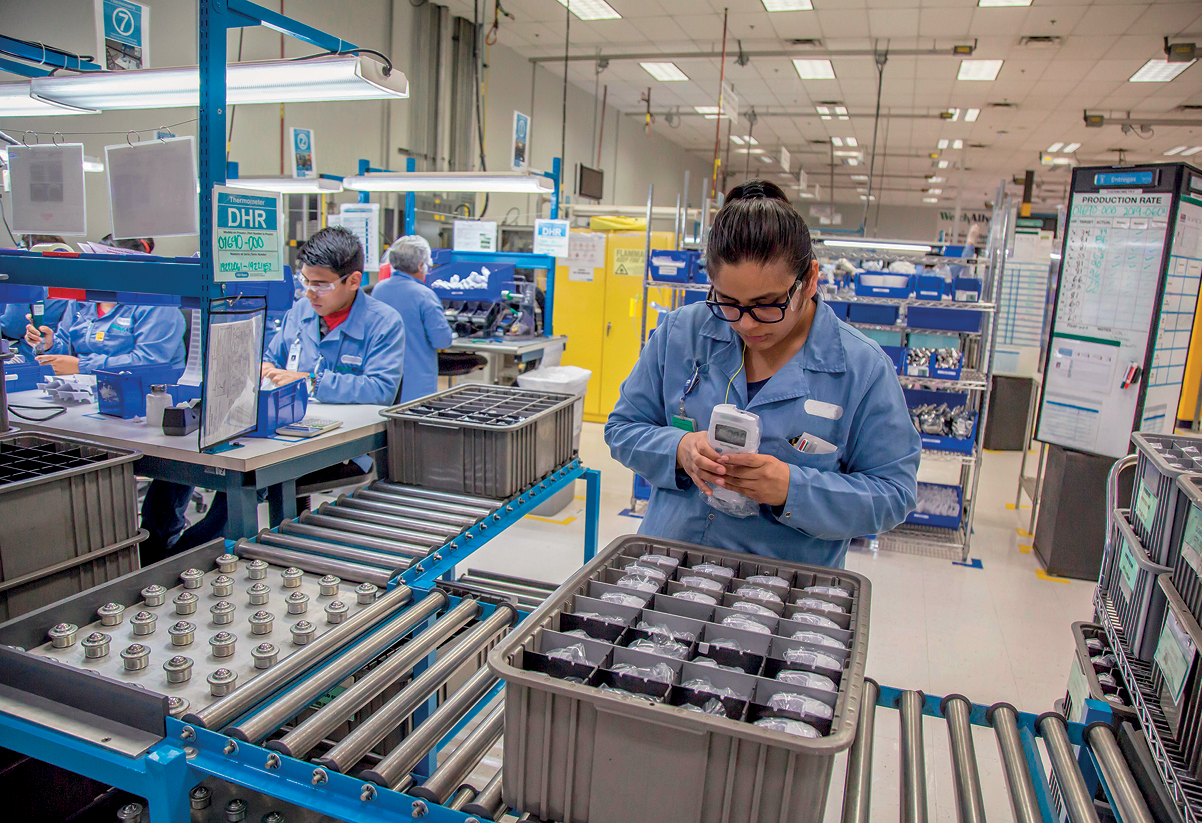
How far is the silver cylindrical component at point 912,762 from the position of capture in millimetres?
1185

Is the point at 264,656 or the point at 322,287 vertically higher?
the point at 322,287

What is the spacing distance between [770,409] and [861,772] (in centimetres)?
71

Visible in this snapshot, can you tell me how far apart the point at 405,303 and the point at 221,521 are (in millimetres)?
2000

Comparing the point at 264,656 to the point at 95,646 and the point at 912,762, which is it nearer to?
the point at 95,646

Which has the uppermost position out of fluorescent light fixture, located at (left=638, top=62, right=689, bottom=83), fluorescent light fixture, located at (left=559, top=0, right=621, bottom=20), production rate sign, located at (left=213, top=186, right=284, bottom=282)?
fluorescent light fixture, located at (left=638, top=62, right=689, bottom=83)

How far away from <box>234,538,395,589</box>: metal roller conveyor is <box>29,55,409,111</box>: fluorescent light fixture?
1386mm

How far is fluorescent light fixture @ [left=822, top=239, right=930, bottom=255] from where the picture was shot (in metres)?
6.07

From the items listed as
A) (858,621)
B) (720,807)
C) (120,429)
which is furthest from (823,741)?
(120,429)

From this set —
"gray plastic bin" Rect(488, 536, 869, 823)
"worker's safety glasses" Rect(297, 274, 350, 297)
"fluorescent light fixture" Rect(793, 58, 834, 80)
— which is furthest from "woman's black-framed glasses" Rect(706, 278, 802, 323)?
"fluorescent light fixture" Rect(793, 58, 834, 80)

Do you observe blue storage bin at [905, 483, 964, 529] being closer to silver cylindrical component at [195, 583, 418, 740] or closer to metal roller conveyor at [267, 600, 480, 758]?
metal roller conveyor at [267, 600, 480, 758]

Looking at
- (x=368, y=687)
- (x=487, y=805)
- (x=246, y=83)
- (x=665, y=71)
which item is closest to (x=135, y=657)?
(x=368, y=687)

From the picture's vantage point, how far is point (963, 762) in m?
1.29

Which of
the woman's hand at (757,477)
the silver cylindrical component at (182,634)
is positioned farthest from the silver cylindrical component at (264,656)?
the woman's hand at (757,477)

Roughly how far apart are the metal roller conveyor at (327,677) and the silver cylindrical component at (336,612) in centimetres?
10
